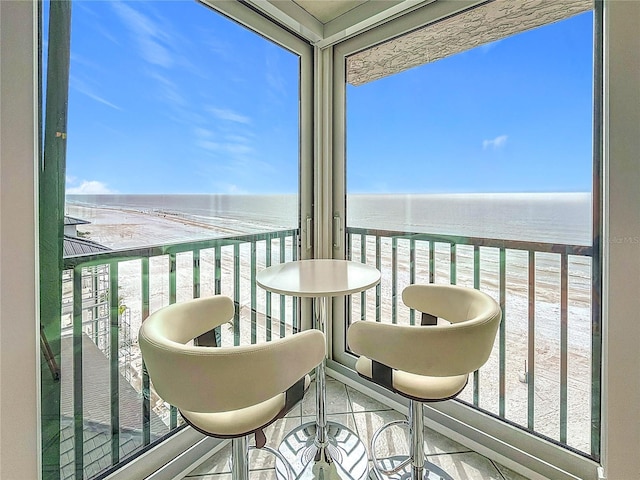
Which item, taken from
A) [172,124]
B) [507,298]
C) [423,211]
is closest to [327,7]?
[172,124]

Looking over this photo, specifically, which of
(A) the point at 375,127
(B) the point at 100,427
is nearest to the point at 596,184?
(A) the point at 375,127

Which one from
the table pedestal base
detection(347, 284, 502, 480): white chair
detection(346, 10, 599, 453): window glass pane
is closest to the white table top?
detection(347, 284, 502, 480): white chair

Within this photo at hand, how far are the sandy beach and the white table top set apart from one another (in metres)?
0.43

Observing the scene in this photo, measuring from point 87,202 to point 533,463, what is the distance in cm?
230

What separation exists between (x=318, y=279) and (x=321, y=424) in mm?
735

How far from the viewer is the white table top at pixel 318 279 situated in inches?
50.3

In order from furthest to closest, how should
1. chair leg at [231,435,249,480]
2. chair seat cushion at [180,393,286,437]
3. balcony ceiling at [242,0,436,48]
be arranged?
balcony ceiling at [242,0,436,48] < chair leg at [231,435,249,480] < chair seat cushion at [180,393,286,437]

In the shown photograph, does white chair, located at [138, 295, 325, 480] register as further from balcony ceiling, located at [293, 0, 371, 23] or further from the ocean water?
balcony ceiling, located at [293, 0, 371, 23]

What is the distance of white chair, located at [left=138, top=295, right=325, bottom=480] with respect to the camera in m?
0.78

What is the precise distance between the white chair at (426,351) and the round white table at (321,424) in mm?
224

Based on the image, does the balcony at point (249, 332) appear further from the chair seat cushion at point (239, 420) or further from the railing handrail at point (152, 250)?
the chair seat cushion at point (239, 420)

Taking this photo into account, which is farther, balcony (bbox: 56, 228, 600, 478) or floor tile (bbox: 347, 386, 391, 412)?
floor tile (bbox: 347, 386, 391, 412)

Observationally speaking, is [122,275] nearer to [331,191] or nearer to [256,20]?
[331,191]

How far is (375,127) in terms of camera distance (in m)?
2.11
